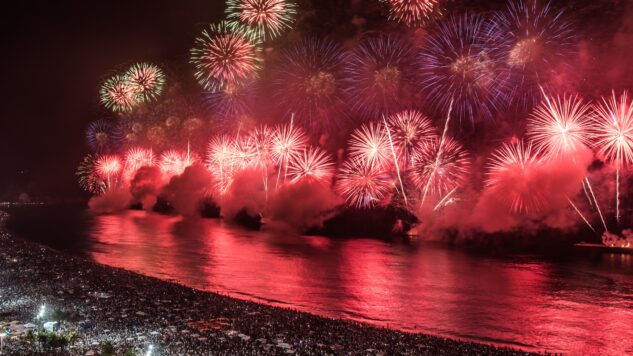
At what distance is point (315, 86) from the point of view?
176 ft

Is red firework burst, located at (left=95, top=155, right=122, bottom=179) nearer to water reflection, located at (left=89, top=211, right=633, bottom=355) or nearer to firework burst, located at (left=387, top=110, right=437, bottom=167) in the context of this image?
water reflection, located at (left=89, top=211, right=633, bottom=355)

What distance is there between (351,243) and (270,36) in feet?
110

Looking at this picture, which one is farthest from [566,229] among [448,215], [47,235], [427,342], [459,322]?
[47,235]

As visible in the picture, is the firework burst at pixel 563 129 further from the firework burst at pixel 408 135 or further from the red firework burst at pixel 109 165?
the red firework burst at pixel 109 165

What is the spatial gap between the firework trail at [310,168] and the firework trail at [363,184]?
122 centimetres

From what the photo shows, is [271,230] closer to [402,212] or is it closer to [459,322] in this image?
[402,212]

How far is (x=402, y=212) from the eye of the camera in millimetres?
50719

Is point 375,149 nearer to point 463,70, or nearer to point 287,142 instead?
point 463,70

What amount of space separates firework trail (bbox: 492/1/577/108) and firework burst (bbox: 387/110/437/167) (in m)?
8.11

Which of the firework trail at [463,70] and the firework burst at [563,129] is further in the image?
the firework trail at [463,70]

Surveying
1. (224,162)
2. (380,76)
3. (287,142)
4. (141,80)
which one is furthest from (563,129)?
(141,80)

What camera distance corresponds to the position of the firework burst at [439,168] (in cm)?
4588

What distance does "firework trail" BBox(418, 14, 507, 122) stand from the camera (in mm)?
45438

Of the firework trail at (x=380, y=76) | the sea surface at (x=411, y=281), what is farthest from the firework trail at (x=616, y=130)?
the firework trail at (x=380, y=76)
